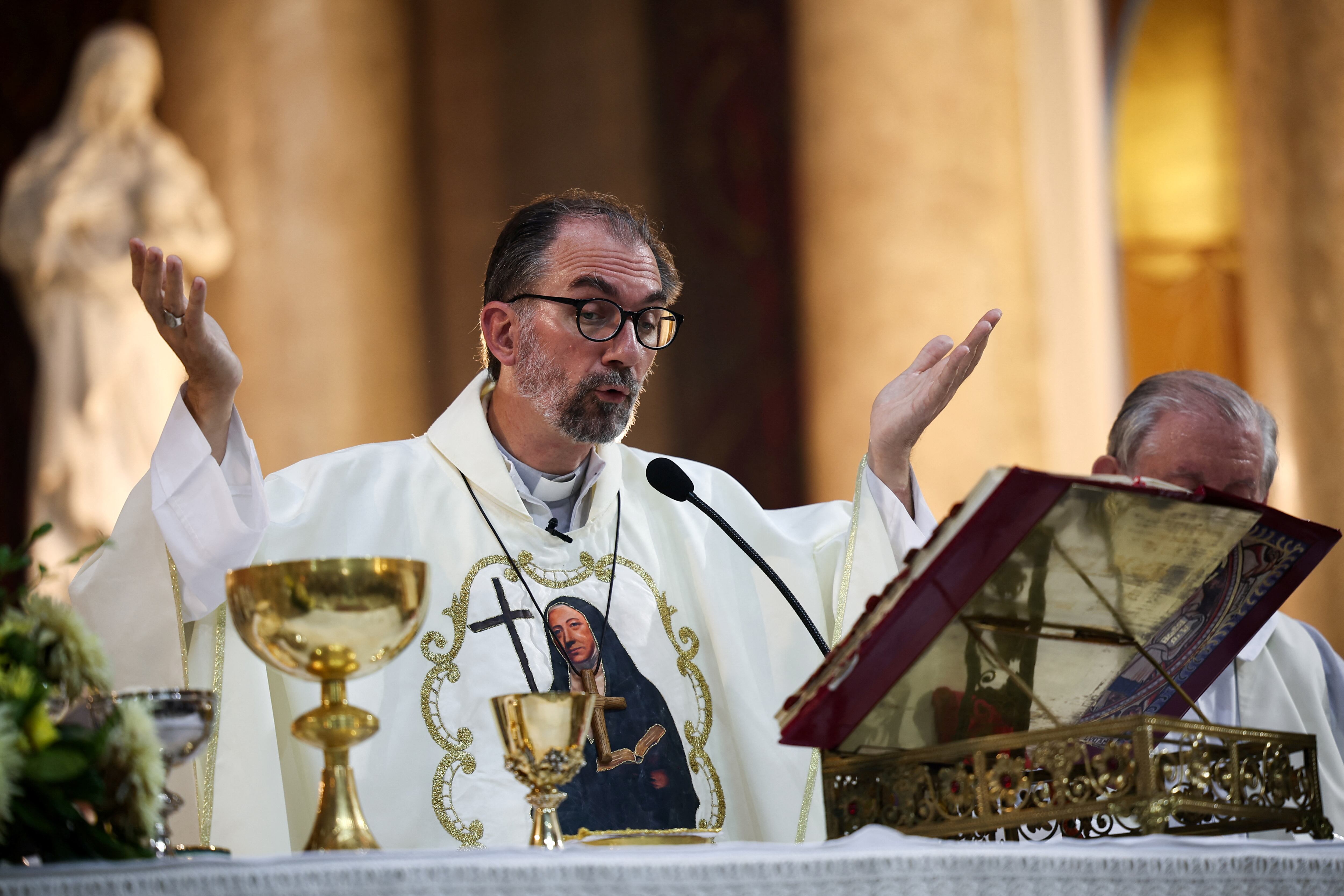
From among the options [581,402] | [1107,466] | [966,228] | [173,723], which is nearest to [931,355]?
[1107,466]

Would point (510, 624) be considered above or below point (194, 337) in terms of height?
below

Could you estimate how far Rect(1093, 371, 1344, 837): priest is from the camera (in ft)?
10.1

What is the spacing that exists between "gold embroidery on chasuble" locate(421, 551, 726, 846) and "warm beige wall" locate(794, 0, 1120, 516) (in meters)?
2.77

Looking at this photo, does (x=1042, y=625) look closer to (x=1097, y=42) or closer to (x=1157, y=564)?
(x=1157, y=564)

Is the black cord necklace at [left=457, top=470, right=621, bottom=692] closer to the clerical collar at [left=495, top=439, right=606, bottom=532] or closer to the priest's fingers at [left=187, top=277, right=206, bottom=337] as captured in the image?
the clerical collar at [left=495, top=439, right=606, bottom=532]

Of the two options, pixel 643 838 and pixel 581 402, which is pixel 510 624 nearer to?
pixel 581 402

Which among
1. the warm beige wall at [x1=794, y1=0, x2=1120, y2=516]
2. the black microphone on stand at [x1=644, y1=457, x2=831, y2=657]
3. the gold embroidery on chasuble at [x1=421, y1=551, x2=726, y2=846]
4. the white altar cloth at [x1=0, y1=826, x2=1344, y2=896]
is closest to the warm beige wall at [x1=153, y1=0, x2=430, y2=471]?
the warm beige wall at [x1=794, y1=0, x2=1120, y2=516]

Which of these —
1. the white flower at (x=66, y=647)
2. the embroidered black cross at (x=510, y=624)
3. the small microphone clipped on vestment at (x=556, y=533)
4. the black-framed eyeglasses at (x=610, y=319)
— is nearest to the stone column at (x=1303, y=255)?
the black-framed eyeglasses at (x=610, y=319)

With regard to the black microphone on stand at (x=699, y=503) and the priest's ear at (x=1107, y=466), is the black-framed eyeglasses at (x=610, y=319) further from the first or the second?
the priest's ear at (x=1107, y=466)

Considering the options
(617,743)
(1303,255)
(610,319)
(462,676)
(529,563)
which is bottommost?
(617,743)

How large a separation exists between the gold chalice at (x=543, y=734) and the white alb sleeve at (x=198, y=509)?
0.94m

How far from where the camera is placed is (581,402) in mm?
3213

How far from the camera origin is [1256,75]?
551cm

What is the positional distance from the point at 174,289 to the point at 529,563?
106cm
